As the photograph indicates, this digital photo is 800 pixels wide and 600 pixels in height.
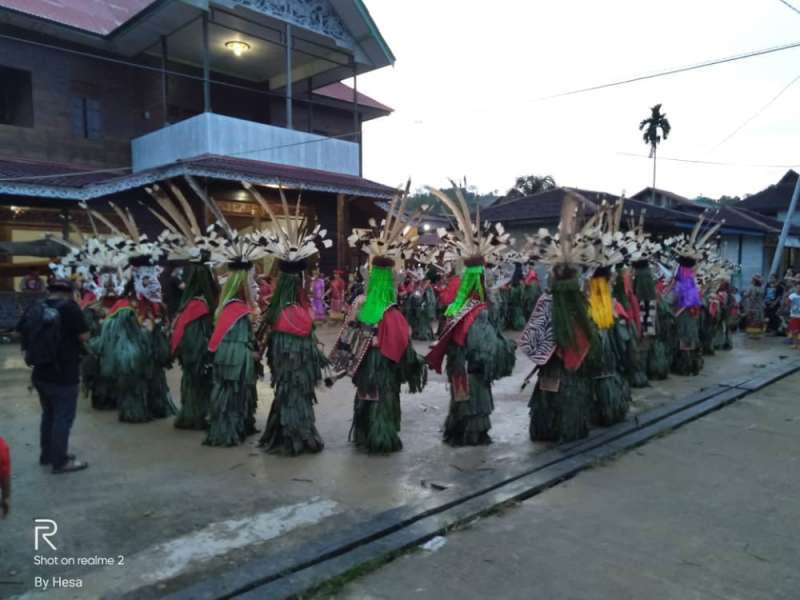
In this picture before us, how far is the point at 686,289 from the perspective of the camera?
364 inches

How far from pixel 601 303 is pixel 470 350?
6.49ft

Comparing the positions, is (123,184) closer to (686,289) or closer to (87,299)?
(87,299)

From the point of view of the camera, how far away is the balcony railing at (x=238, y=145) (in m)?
13.6

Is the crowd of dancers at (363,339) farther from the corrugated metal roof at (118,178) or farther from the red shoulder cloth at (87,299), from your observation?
the corrugated metal roof at (118,178)

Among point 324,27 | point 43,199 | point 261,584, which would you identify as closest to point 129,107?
point 43,199

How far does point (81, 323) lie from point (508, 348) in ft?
12.5

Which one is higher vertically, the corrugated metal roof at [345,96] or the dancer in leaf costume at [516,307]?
the corrugated metal roof at [345,96]

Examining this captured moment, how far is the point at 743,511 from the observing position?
425cm

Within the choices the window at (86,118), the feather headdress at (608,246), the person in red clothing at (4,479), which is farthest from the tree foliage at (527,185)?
the person in red clothing at (4,479)

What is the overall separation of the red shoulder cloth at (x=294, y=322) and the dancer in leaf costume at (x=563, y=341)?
212 centimetres

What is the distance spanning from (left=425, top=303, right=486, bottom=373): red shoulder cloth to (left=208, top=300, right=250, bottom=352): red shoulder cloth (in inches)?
74.9

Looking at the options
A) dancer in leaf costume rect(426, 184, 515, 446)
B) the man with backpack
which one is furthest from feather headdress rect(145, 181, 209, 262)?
dancer in leaf costume rect(426, 184, 515, 446)

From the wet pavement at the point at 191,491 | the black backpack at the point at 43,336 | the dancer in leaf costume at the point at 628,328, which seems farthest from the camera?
the dancer in leaf costume at the point at 628,328

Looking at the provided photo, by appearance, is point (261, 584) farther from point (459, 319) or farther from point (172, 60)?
point (172, 60)
